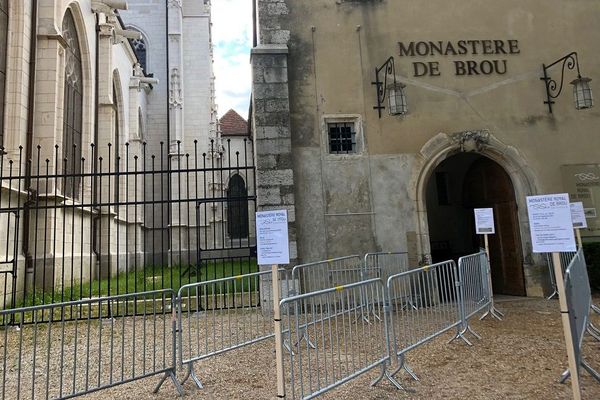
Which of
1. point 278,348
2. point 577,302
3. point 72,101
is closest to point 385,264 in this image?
point 577,302

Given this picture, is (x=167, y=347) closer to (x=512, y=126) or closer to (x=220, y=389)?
(x=220, y=389)

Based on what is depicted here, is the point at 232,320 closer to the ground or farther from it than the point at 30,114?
closer to the ground

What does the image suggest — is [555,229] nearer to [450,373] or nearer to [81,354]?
[450,373]

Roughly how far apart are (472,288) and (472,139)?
12.4ft

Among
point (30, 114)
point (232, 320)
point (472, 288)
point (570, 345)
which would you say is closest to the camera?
point (570, 345)

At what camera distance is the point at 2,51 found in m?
10.5

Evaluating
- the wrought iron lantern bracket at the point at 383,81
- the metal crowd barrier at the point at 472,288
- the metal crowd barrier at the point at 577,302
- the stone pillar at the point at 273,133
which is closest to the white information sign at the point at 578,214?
the metal crowd barrier at the point at 472,288

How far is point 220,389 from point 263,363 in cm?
95

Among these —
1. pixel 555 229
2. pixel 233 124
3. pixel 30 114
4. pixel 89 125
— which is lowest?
pixel 555 229

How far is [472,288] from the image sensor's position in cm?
657

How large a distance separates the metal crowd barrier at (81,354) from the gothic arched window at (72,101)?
7.07 m

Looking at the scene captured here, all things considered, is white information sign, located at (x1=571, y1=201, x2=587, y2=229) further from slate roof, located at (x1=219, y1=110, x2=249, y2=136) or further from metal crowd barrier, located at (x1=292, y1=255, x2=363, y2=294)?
slate roof, located at (x1=219, y1=110, x2=249, y2=136)

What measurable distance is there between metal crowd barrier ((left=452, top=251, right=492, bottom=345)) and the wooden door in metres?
2.56

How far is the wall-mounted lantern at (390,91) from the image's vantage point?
8.39 meters
